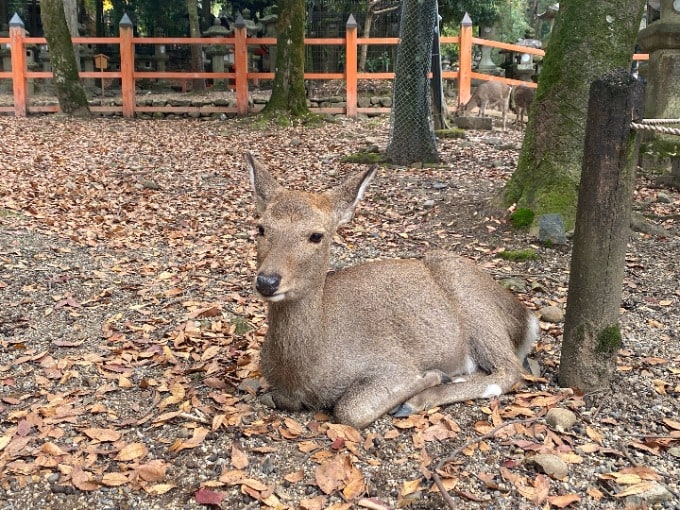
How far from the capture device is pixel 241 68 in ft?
58.1

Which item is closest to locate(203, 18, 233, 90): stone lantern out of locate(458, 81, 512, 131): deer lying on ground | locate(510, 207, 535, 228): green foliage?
locate(458, 81, 512, 131): deer lying on ground

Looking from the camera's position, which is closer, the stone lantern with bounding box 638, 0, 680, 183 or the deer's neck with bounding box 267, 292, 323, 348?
the deer's neck with bounding box 267, 292, 323, 348

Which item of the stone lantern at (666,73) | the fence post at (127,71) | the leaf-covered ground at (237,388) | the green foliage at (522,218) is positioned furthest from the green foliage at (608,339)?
the fence post at (127,71)

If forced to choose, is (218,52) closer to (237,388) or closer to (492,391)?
(237,388)

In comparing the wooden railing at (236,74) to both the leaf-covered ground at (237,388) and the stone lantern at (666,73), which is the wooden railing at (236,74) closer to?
the stone lantern at (666,73)

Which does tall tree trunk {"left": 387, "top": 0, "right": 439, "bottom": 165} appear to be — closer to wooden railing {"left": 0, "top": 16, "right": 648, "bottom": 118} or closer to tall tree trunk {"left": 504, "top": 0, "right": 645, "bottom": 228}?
tall tree trunk {"left": 504, "top": 0, "right": 645, "bottom": 228}

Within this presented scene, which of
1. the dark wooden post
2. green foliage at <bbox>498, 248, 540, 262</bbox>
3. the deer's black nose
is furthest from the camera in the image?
green foliage at <bbox>498, 248, 540, 262</bbox>

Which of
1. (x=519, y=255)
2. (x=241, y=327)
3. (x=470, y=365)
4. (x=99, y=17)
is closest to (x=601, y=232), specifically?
(x=470, y=365)

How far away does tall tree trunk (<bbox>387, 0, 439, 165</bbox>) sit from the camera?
1078 cm

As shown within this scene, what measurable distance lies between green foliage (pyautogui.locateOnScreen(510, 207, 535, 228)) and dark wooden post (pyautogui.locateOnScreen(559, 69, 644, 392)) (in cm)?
313

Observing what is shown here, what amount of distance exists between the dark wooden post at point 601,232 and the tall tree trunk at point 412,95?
23.7ft

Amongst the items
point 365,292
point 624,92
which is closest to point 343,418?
point 365,292

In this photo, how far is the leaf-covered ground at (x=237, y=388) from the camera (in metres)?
3.18

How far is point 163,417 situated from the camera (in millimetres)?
3795
